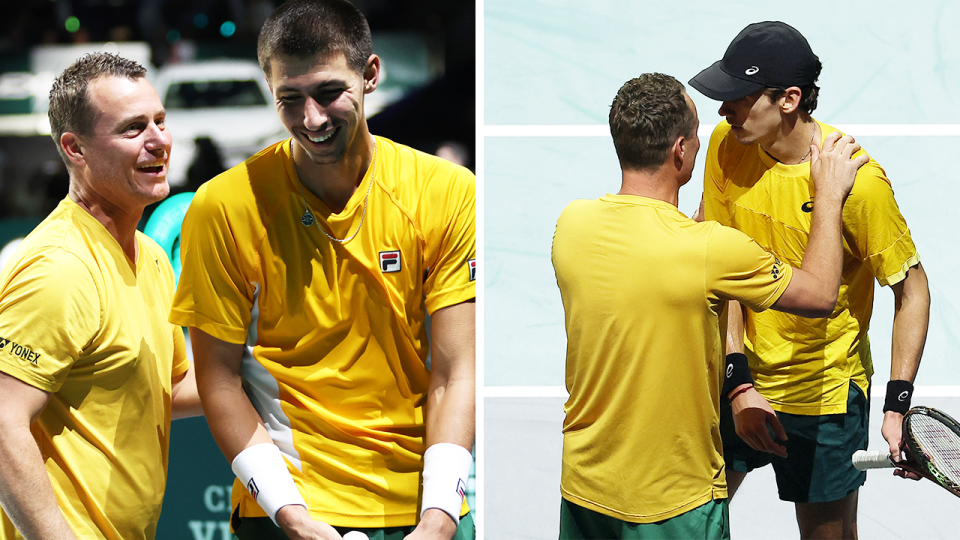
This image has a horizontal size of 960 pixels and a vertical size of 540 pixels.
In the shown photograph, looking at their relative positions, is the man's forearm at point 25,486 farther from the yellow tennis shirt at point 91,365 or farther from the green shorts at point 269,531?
the green shorts at point 269,531

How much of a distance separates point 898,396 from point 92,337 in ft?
6.92

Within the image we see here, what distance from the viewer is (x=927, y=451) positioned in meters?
2.41

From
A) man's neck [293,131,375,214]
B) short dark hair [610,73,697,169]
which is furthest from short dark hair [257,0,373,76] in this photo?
short dark hair [610,73,697,169]

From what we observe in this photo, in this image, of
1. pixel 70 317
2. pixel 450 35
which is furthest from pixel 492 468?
pixel 450 35

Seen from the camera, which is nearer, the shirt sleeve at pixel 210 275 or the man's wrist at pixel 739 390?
the shirt sleeve at pixel 210 275

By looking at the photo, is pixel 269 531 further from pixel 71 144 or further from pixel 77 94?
pixel 77 94

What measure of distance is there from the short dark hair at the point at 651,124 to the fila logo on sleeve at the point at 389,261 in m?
0.63

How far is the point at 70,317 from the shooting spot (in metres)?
2.29

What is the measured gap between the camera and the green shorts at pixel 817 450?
2502mm

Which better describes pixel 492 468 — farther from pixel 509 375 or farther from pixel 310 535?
pixel 310 535

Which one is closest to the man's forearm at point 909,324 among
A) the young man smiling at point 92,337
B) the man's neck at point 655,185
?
the man's neck at point 655,185

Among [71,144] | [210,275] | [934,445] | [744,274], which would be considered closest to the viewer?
[744,274]

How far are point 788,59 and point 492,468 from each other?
4.49 feet

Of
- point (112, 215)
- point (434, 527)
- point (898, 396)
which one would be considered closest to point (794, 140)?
point (898, 396)
